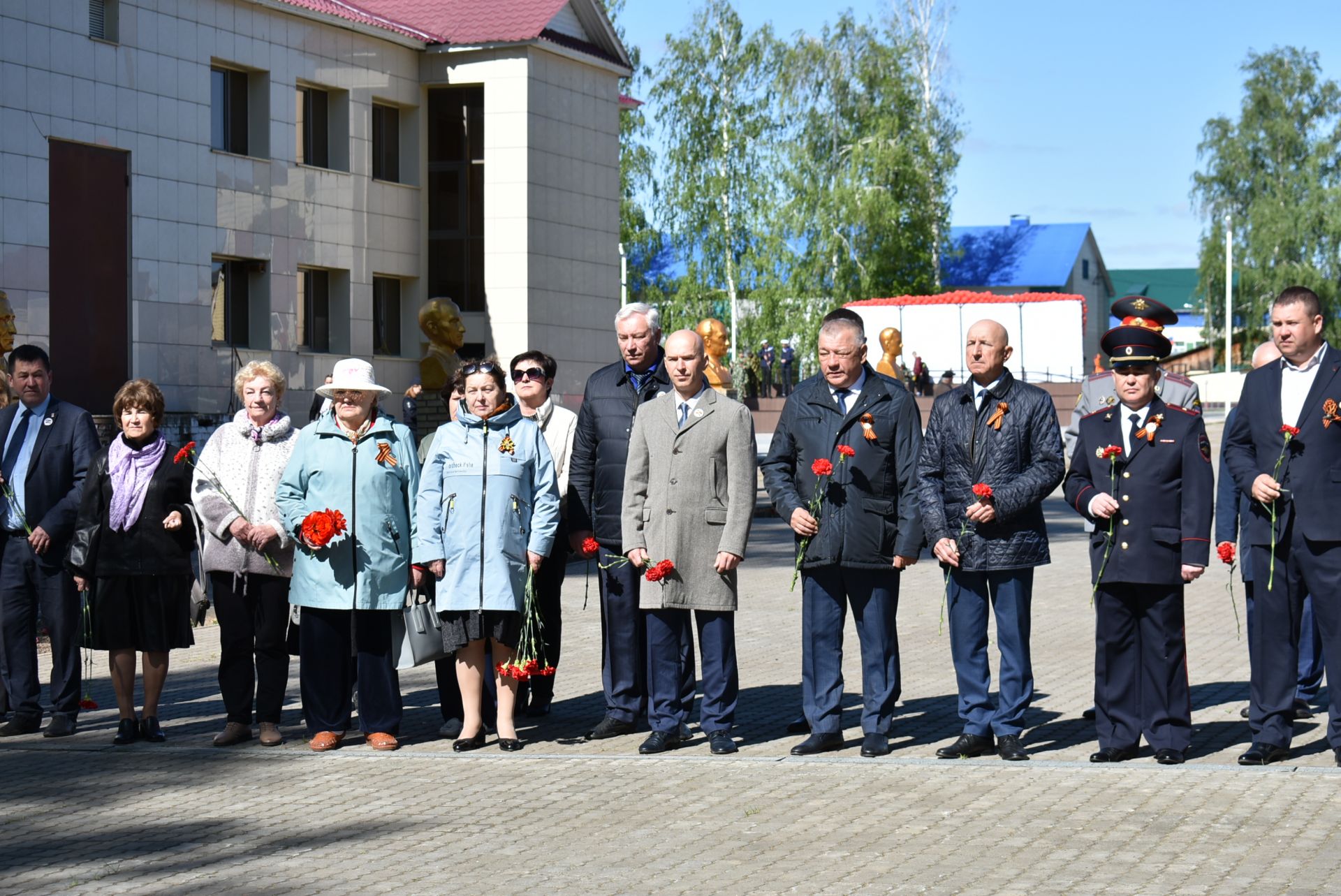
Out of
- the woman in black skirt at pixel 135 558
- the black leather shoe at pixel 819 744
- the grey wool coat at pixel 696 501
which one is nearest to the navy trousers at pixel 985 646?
the black leather shoe at pixel 819 744

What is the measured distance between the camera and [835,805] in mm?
7160

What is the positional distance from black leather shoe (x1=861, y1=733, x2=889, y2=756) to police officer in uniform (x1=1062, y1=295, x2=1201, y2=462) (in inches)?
66.3

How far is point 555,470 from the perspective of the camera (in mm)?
9070

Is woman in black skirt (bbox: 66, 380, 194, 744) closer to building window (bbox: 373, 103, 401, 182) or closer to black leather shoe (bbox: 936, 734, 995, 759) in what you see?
black leather shoe (bbox: 936, 734, 995, 759)

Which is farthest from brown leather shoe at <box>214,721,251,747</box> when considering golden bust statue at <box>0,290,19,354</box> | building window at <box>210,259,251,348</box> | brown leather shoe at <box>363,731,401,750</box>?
building window at <box>210,259,251,348</box>

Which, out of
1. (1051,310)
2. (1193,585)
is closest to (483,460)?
(1193,585)

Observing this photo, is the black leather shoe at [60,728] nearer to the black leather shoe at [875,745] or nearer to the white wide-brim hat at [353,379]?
the white wide-brim hat at [353,379]

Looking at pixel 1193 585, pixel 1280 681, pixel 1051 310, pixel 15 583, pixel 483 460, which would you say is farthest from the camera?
pixel 1051 310

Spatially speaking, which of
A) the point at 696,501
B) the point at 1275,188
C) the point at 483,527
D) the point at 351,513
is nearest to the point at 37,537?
the point at 351,513

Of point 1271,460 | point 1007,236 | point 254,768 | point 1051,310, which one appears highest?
point 1007,236

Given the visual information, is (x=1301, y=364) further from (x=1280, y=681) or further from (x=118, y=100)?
(x=118, y=100)

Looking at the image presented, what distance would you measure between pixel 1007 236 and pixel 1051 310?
2961cm

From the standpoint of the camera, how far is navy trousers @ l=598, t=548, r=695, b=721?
895 centimetres

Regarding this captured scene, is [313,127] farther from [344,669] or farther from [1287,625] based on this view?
[1287,625]
